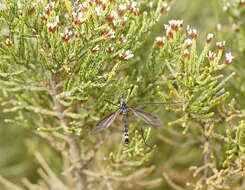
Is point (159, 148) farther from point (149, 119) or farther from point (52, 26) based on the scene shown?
point (52, 26)

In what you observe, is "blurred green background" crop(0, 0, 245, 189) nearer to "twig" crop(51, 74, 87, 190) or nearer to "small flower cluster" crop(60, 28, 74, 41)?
"twig" crop(51, 74, 87, 190)

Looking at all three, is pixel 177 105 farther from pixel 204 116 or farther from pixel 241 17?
pixel 241 17

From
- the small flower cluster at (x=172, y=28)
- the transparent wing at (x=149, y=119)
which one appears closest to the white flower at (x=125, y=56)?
the small flower cluster at (x=172, y=28)

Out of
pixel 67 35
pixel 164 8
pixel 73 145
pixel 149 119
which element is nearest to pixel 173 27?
pixel 164 8

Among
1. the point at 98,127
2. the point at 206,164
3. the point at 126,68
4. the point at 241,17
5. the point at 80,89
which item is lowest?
the point at 206,164

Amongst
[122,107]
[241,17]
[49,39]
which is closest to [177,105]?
[122,107]

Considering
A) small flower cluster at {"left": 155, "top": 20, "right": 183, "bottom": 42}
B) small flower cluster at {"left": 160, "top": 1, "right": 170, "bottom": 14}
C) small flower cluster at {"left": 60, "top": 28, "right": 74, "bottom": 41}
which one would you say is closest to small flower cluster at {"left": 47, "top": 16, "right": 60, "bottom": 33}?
small flower cluster at {"left": 60, "top": 28, "right": 74, "bottom": 41}

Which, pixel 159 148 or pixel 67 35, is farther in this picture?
pixel 159 148

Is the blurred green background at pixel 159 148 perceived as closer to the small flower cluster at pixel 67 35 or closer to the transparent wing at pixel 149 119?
the transparent wing at pixel 149 119
